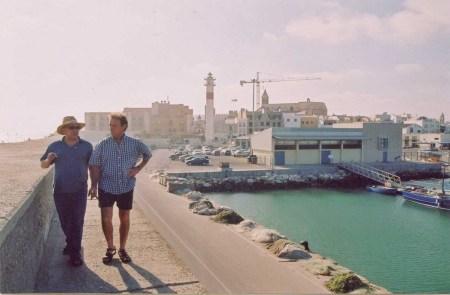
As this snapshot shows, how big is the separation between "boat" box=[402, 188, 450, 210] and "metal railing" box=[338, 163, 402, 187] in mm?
4609

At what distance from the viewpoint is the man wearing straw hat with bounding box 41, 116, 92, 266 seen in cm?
457

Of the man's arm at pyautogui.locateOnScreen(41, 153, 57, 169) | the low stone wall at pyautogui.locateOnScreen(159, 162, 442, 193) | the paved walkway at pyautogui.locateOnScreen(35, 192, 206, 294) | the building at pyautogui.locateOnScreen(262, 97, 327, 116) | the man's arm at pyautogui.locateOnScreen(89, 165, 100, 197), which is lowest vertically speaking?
the low stone wall at pyautogui.locateOnScreen(159, 162, 442, 193)

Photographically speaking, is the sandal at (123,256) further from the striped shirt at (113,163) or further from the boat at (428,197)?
the boat at (428,197)

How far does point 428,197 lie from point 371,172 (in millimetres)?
8929

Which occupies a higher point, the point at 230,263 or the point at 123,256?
the point at 123,256

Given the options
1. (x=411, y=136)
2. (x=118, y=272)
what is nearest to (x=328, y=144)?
(x=118, y=272)

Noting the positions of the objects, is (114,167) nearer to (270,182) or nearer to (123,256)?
(123,256)

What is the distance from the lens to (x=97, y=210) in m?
9.66

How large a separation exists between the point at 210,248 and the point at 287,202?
1818cm

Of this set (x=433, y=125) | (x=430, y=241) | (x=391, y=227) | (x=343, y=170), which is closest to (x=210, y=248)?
(x=430, y=241)

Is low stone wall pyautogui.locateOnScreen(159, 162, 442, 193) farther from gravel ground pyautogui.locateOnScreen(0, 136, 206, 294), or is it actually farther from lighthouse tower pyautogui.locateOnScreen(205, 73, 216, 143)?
lighthouse tower pyautogui.locateOnScreen(205, 73, 216, 143)

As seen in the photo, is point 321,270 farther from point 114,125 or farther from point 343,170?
point 343,170

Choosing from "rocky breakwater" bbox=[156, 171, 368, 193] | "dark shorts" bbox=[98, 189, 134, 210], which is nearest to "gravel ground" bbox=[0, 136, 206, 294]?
"dark shorts" bbox=[98, 189, 134, 210]

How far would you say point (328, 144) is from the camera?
119ft
